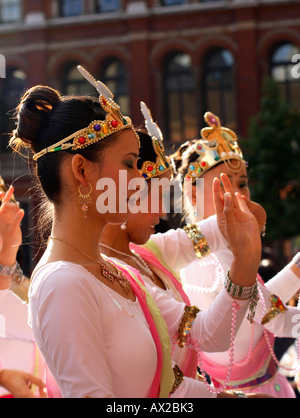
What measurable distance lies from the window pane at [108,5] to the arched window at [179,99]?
2.17 m

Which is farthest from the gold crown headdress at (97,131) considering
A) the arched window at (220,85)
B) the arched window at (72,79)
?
the arched window at (72,79)

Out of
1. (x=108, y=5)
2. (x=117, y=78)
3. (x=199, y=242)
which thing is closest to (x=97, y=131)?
(x=199, y=242)

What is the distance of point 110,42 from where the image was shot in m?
17.5

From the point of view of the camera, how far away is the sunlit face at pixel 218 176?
3053 mm

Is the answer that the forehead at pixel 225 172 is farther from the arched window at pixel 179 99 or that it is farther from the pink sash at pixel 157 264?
the arched window at pixel 179 99

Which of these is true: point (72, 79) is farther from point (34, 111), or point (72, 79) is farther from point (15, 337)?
point (34, 111)

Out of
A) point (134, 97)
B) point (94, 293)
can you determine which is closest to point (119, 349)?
point (94, 293)

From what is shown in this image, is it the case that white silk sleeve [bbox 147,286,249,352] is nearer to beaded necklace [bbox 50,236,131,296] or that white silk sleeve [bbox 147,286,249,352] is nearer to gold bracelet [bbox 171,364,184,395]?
gold bracelet [bbox 171,364,184,395]

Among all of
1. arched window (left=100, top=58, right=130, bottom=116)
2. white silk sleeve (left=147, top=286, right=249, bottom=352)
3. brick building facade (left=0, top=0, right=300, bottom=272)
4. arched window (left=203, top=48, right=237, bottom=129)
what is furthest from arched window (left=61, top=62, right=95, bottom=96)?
white silk sleeve (left=147, top=286, right=249, bottom=352)

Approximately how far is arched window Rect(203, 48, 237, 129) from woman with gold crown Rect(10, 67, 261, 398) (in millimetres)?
15494

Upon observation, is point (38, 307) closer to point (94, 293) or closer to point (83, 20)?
point (94, 293)

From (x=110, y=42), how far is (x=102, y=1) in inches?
59.2

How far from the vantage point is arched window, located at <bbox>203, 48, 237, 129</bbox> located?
56.2 feet

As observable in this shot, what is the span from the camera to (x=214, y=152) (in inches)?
127
